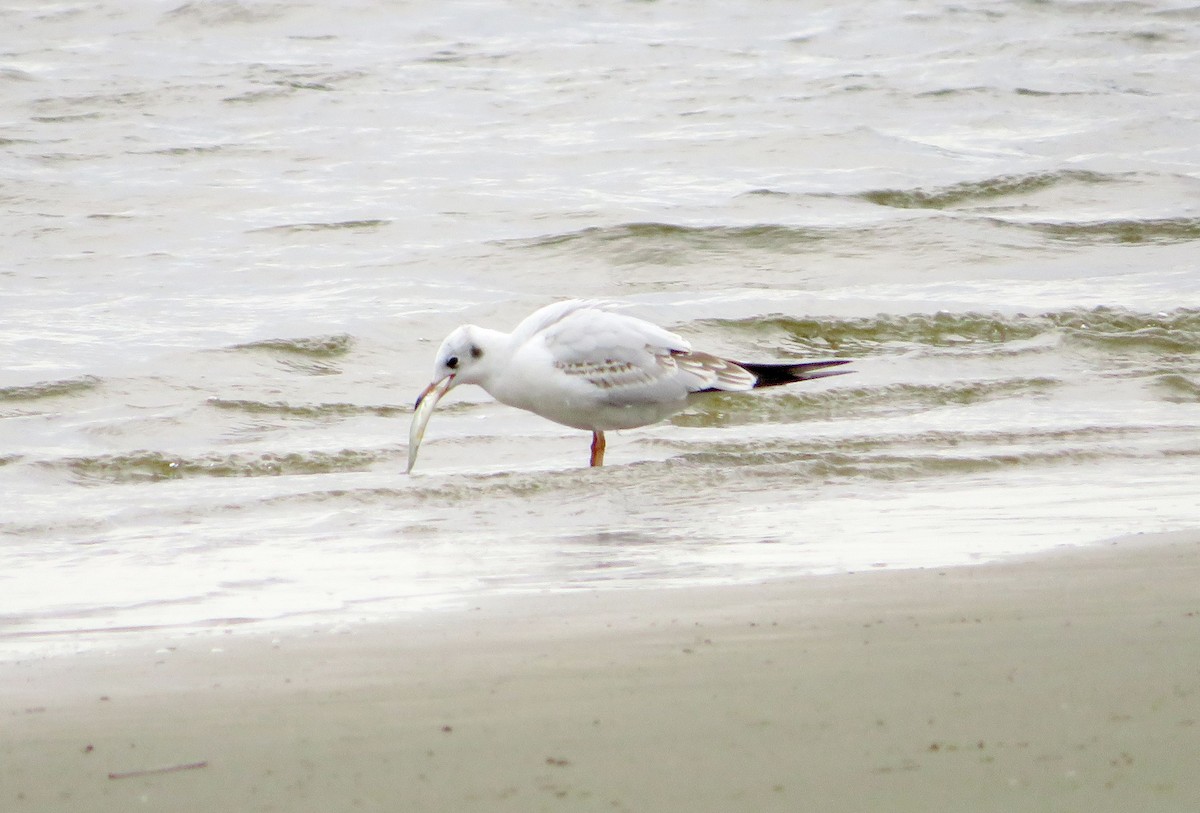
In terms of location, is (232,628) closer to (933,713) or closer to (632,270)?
(933,713)

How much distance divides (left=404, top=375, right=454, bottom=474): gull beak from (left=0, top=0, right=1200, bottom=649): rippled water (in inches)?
5.4

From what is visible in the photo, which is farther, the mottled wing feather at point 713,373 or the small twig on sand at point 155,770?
the mottled wing feather at point 713,373

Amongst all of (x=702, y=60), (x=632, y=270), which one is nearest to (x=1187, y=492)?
(x=632, y=270)

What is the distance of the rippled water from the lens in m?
4.76

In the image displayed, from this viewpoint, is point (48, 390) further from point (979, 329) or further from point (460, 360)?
point (979, 329)

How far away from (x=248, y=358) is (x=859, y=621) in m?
5.53

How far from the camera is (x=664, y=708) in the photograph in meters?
2.74

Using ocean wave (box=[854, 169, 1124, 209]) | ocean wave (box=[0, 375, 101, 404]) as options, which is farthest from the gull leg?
ocean wave (box=[854, 169, 1124, 209])

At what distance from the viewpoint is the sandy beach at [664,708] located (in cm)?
238

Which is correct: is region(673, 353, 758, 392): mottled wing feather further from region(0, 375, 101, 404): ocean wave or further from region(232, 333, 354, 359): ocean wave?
region(0, 375, 101, 404): ocean wave

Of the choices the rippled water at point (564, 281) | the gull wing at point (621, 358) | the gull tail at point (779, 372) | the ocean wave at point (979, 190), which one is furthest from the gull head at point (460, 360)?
the ocean wave at point (979, 190)

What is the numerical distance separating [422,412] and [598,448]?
2.35ft

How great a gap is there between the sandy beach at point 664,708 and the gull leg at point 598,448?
266 centimetres

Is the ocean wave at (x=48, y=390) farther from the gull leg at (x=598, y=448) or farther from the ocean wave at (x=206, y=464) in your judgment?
the gull leg at (x=598, y=448)
